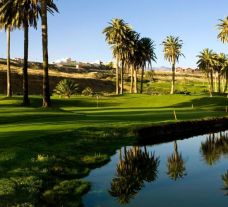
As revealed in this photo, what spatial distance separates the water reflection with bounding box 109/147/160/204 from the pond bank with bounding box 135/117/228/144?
454cm

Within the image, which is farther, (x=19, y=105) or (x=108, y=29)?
(x=108, y=29)

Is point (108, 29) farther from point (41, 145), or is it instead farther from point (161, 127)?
point (41, 145)

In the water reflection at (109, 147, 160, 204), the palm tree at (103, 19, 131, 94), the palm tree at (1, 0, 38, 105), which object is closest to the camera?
the water reflection at (109, 147, 160, 204)

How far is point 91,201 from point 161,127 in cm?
2396

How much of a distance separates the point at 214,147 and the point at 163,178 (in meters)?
14.7

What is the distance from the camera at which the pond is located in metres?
22.7

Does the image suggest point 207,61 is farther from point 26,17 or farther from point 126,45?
point 26,17

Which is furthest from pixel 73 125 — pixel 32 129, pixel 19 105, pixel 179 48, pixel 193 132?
pixel 179 48

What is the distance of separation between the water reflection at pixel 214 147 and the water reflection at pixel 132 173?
4.45m

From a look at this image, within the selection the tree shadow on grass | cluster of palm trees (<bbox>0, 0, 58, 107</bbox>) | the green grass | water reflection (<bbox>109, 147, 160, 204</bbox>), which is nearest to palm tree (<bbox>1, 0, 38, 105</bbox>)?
cluster of palm trees (<bbox>0, 0, 58, 107</bbox>)

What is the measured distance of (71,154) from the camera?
101 ft

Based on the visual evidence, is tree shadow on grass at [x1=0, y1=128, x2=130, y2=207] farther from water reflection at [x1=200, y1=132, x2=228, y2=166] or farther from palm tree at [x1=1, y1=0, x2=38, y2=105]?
palm tree at [x1=1, y1=0, x2=38, y2=105]

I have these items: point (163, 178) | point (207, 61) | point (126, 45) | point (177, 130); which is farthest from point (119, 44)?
point (163, 178)

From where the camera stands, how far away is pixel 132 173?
2889 cm
